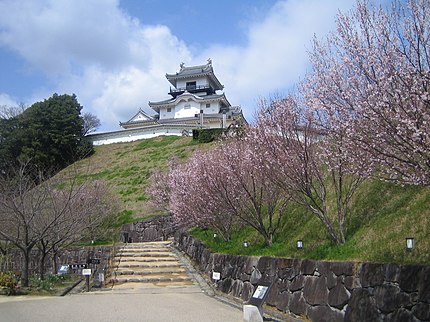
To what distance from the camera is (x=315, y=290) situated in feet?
25.6

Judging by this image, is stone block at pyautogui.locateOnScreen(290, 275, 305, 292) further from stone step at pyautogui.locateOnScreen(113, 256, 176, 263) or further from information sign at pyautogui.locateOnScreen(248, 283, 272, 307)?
stone step at pyautogui.locateOnScreen(113, 256, 176, 263)

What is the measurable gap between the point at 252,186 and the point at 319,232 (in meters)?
2.77

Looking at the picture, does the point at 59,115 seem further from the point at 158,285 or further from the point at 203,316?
Result: the point at 203,316

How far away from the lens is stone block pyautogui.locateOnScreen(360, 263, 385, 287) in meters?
6.27

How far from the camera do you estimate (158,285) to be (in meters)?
14.2

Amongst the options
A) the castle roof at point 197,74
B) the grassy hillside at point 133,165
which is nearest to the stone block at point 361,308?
the grassy hillside at point 133,165

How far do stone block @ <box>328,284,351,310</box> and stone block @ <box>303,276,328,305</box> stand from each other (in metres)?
0.17

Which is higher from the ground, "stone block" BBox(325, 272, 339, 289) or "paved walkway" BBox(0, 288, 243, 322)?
"stone block" BBox(325, 272, 339, 289)

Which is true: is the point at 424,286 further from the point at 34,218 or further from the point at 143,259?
the point at 143,259

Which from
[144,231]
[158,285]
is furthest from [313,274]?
[144,231]

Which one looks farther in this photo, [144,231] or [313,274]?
[144,231]

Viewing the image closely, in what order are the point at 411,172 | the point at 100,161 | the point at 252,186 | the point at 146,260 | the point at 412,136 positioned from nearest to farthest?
the point at 412,136, the point at 411,172, the point at 252,186, the point at 146,260, the point at 100,161

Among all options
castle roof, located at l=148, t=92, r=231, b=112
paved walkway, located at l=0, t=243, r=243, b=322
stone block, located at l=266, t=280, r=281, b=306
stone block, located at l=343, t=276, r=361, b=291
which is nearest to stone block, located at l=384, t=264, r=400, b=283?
stone block, located at l=343, t=276, r=361, b=291

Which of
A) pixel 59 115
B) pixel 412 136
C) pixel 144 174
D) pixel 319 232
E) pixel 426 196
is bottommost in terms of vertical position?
pixel 319 232
